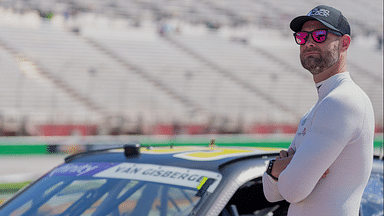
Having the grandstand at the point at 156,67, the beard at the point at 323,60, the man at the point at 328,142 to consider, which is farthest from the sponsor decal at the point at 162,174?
the grandstand at the point at 156,67

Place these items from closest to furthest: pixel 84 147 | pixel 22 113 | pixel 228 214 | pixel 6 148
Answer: pixel 228 214 < pixel 6 148 < pixel 84 147 < pixel 22 113

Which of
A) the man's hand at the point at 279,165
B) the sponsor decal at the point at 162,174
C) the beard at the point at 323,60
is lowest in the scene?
the sponsor decal at the point at 162,174

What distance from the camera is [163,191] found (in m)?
2.20

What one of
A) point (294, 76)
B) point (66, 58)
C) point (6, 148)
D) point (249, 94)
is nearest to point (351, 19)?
point (294, 76)

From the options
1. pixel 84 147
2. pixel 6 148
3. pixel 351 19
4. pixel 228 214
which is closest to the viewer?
pixel 228 214

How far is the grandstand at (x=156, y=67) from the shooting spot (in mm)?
14094

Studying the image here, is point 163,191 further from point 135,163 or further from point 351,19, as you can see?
point 351,19

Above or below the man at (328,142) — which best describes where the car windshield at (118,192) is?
below

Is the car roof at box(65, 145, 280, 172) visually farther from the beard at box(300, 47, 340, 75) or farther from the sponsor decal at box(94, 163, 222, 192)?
the beard at box(300, 47, 340, 75)

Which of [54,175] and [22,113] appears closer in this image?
[54,175]

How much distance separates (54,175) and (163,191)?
0.71m

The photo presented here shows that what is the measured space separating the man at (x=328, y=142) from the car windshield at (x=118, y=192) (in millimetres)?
649

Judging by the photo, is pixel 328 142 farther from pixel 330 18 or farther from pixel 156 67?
pixel 156 67

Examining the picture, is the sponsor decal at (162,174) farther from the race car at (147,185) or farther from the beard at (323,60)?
the beard at (323,60)
